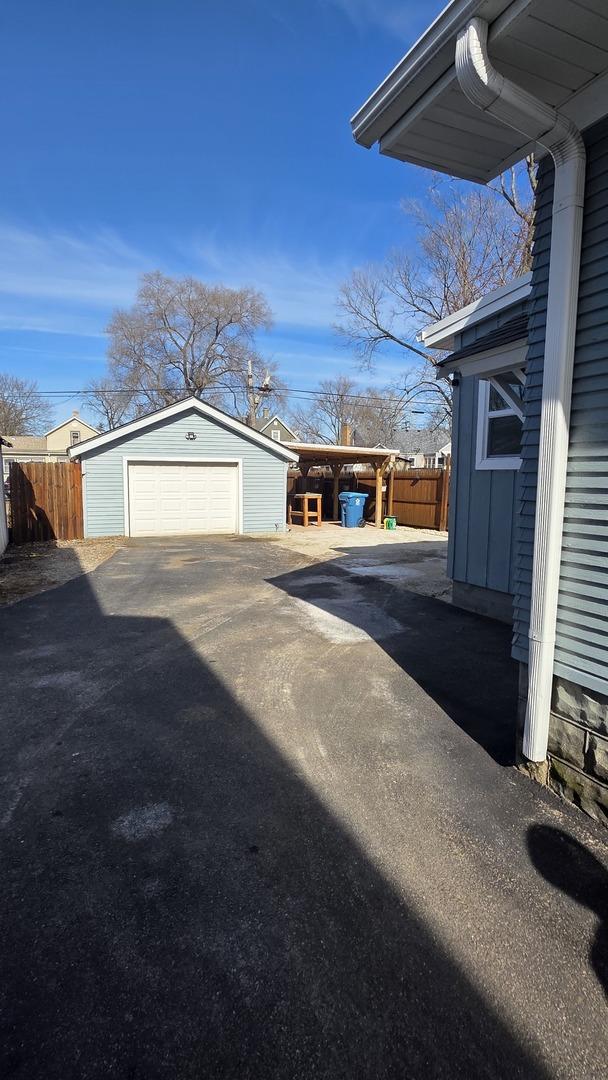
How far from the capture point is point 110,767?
9.37 ft

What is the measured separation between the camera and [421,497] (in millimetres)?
16688

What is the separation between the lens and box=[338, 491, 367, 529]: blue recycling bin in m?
17.0

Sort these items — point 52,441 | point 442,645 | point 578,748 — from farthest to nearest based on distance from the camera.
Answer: point 52,441
point 442,645
point 578,748

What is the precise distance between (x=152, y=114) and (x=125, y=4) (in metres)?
2.87

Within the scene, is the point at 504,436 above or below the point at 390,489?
above

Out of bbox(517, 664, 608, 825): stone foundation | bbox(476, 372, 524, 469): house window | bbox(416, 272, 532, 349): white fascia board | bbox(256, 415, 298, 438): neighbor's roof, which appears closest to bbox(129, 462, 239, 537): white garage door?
bbox(416, 272, 532, 349): white fascia board

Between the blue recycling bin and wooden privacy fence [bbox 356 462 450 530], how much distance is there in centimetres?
132

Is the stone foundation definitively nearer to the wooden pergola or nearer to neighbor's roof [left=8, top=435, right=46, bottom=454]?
the wooden pergola

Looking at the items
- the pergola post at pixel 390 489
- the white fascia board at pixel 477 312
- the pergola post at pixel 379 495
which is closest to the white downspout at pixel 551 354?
the white fascia board at pixel 477 312

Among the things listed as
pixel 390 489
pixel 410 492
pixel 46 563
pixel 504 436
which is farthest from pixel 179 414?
pixel 504 436

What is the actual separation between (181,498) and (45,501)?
332 centimetres

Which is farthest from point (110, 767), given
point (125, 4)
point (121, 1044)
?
point (125, 4)

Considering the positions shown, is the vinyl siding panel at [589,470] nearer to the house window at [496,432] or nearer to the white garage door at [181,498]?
the house window at [496,432]

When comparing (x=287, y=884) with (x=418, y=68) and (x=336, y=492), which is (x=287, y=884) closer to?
(x=418, y=68)
